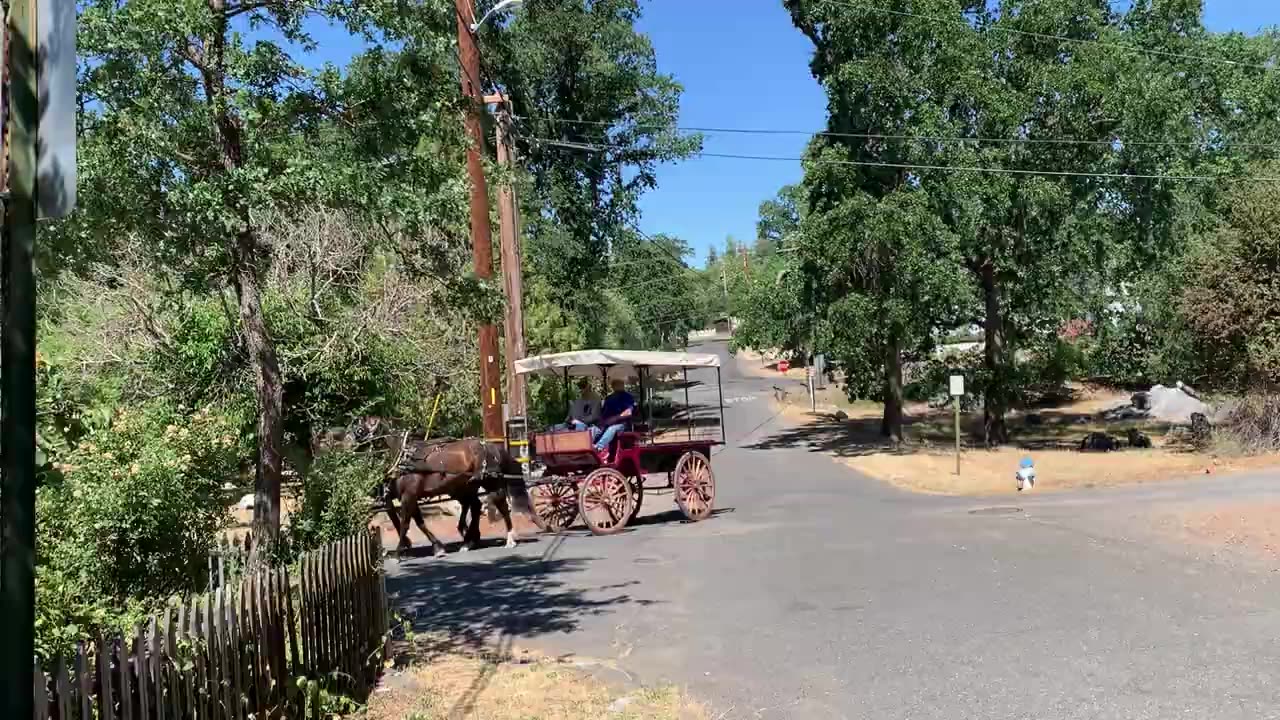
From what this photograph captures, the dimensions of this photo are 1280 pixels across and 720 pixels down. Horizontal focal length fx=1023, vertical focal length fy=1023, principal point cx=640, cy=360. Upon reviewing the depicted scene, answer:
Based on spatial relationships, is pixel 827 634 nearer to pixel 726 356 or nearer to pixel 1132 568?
pixel 1132 568

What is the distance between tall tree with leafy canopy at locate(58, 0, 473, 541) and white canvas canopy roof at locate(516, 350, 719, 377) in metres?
7.62

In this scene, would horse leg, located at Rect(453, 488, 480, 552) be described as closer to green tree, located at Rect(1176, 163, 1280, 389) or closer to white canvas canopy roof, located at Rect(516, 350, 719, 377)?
white canvas canopy roof, located at Rect(516, 350, 719, 377)

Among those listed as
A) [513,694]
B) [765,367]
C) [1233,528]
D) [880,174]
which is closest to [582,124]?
[880,174]

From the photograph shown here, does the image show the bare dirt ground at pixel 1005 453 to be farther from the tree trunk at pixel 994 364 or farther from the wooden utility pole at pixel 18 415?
the wooden utility pole at pixel 18 415

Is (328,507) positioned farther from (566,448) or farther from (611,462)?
(611,462)

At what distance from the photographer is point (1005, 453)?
3070 cm

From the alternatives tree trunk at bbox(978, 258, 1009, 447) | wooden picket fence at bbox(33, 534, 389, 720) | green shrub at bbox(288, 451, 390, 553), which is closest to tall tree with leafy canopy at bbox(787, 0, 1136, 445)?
tree trunk at bbox(978, 258, 1009, 447)

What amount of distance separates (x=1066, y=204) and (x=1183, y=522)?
16.6 m

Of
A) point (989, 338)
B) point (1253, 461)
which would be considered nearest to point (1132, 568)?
point (1253, 461)

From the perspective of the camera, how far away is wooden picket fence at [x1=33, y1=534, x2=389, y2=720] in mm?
3936

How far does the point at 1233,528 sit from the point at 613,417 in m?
8.71

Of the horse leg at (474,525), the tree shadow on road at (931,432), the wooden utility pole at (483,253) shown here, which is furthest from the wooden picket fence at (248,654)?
the tree shadow on road at (931,432)

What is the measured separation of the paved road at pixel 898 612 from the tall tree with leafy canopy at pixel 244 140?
3.51m

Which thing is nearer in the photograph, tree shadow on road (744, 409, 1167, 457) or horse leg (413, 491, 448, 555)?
horse leg (413, 491, 448, 555)
